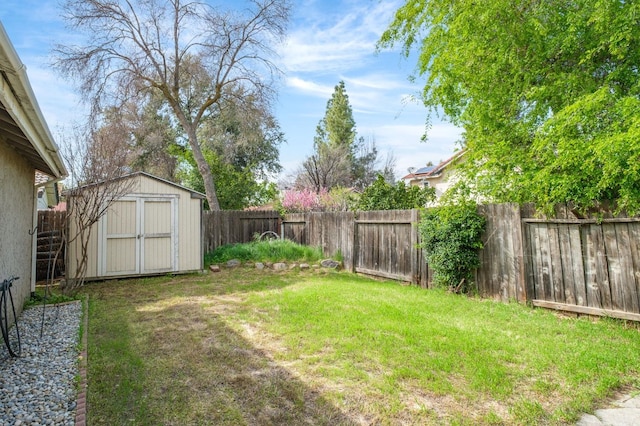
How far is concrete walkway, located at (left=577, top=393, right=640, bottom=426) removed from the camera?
2166 millimetres

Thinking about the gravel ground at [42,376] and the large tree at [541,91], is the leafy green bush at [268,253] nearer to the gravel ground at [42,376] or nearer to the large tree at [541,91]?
the large tree at [541,91]

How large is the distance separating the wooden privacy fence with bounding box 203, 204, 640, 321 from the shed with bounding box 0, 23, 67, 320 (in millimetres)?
5590

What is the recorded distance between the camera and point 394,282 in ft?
22.9

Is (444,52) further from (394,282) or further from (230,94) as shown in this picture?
(230,94)

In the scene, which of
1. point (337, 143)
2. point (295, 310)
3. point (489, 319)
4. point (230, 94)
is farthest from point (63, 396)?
point (337, 143)

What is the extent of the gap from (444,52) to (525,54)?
44.8 inches

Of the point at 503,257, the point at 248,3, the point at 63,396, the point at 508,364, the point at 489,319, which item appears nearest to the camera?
the point at 63,396

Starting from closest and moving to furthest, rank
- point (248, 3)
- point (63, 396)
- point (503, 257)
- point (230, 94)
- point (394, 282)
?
point (63, 396)
point (503, 257)
point (394, 282)
point (248, 3)
point (230, 94)

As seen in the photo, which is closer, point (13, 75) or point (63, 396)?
→ point (13, 75)

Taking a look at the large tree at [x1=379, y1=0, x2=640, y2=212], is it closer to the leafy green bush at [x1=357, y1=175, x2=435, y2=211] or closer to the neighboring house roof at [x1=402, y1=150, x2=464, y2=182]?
the leafy green bush at [x1=357, y1=175, x2=435, y2=211]

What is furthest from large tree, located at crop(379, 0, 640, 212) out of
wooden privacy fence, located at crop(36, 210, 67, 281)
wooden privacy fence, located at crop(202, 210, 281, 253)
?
wooden privacy fence, located at crop(36, 210, 67, 281)

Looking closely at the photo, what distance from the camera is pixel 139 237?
299 inches

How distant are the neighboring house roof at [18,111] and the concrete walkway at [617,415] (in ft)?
13.2

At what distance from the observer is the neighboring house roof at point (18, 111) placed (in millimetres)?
1924
